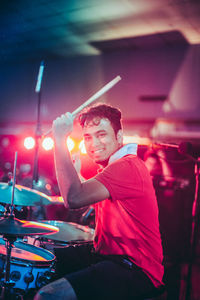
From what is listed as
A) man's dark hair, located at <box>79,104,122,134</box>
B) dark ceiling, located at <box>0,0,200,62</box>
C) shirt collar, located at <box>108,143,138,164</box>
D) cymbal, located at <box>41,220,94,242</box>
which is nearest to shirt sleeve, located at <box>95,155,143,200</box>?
shirt collar, located at <box>108,143,138,164</box>

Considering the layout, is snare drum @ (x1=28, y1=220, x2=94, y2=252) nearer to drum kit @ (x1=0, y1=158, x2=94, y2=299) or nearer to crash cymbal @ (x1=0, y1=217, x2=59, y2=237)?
drum kit @ (x1=0, y1=158, x2=94, y2=299)

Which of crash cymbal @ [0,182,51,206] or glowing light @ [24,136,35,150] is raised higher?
glowing light @ [24,136,35,150]

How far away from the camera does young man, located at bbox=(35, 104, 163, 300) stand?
5.13 ft

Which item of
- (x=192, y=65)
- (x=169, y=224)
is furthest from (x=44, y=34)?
(x=169, y=224)

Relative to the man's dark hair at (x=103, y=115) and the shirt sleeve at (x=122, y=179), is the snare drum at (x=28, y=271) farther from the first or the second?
the man's dark hair at (x=103, y=115)

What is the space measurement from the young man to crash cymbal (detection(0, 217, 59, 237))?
0.35 m

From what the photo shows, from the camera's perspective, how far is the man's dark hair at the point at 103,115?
6.42ft

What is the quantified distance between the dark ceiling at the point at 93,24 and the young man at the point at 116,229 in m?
4.20

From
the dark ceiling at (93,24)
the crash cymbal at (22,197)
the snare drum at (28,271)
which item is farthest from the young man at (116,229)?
the dark ceiling at (93,24)

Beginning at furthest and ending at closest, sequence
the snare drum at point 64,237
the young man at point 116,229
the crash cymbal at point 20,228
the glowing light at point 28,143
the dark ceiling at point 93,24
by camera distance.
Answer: the glowing light at point 28,143 → the dark ceiling at point 93,24 → the snare drum at point 64,237 → the crash cymbal at point 20,228 → the young man at point 116,229

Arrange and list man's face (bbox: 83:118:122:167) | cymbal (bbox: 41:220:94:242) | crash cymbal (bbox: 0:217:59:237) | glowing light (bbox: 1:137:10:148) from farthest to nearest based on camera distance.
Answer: glowing light (bbox: 1:137:10:148) < cymbal (bbox: 41:220:94:242) < man's face (bbox: 83:118:122:167) < crash cymbal (bbox: 0:217:59:237)

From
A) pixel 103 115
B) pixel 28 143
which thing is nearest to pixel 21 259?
pixel 103 115

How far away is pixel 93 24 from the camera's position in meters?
5.99

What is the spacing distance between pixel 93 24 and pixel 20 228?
514 centimetres
